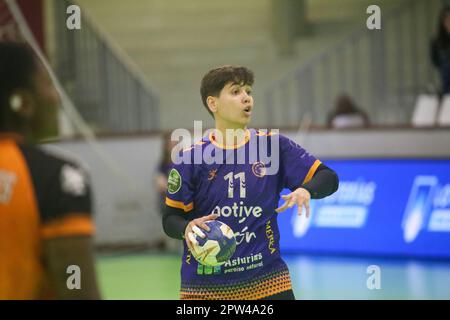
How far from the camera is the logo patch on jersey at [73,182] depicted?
2938 millimetres

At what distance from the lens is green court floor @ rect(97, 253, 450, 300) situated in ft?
27.7

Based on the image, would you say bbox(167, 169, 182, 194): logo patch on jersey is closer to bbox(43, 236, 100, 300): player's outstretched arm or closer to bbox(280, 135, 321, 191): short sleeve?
bbox(280, 135, 321, 191): short sleeve

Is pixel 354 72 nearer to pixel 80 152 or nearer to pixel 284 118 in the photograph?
pixel 284 118

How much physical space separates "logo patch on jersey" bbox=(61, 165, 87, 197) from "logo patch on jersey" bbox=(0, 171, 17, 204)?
173 mm

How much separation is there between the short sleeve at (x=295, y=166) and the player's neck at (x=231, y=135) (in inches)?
7.1

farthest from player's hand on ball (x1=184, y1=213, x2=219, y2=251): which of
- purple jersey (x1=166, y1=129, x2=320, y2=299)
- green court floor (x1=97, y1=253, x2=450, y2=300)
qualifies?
green court floor (x1=97, y1=253, x2=450, y2=300)

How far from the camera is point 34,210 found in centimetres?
296

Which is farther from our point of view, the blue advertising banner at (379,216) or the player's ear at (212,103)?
the blue advertising banner at (379,216)

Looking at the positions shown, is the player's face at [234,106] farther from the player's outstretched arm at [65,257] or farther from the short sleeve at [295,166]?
the player's outstretched arm at [65,257]

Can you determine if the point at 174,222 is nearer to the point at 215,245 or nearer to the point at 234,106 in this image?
the point at 215,245

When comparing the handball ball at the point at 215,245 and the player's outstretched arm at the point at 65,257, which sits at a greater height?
the player's outstretched arm at the point at 65,257

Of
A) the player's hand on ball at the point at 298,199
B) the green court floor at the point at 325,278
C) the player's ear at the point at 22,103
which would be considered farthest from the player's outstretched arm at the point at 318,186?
the green court floor at the point at 325,278

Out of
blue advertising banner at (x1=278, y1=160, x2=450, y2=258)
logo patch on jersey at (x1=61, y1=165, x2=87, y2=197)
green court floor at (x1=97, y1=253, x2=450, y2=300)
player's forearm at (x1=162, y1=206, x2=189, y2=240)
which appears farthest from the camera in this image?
blue advertising banner at (x1=278, y1=160, x2=450, y2=258)

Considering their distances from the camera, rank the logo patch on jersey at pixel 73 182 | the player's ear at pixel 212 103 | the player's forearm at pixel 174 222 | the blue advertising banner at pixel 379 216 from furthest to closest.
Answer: the blue advertising banner at pixel 379 216 < the player's ear at pixel 212 103 < the player's forearm at pixel 174 222 < the logo patch on jersey at pixel 73 182
